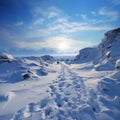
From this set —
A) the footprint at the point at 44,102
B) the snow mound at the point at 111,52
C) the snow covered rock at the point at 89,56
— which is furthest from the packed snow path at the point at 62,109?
the snow covered rock at the point at 89,56

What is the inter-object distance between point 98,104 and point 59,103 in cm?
235

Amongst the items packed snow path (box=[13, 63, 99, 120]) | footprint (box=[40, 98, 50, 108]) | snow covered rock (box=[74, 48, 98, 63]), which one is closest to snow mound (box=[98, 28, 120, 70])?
snow covered rock (box=[74, 48, 98, 63])

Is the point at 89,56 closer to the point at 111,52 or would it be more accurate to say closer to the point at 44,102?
the point at 111,52

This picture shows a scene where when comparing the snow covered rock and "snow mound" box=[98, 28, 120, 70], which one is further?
the snow covered rock

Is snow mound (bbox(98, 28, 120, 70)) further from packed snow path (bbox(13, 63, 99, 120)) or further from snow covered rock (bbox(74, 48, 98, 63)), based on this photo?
packed snow path (bbox(13, 63, 99, 120))

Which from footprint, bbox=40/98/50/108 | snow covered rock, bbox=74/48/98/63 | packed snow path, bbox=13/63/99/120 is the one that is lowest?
packed snow path, bbox=13/63/99/120

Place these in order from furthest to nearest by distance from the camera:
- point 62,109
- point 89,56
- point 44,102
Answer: point 89,56
point 44,102
point 62,109

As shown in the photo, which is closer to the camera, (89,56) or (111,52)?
(111,52)

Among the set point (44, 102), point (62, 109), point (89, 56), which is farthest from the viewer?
point (89, 56)

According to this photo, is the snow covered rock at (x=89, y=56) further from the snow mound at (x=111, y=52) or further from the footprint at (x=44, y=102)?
the footprint at (x=44, y=102)

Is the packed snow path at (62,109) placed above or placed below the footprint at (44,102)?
below

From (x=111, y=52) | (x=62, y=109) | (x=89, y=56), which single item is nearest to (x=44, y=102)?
(x=62, y=109)

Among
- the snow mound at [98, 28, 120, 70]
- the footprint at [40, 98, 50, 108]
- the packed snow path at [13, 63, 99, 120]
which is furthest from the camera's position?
the snow mound at [98, 28, 120, 70]

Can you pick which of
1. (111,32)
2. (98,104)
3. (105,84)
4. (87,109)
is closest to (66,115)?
(87,109)
